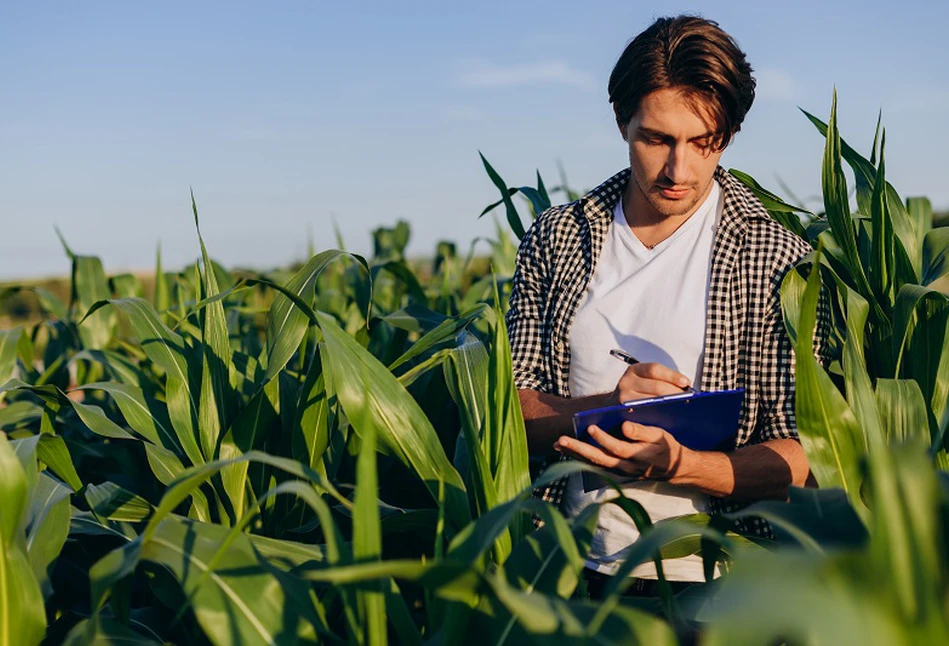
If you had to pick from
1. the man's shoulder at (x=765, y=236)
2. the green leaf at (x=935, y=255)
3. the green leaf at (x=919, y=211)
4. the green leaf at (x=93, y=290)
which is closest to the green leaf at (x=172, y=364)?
the man's shoulder at (x=765, y=236)

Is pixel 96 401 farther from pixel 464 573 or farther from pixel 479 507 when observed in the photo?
pixel 464 573

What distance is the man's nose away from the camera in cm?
161

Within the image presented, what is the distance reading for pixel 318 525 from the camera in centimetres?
168

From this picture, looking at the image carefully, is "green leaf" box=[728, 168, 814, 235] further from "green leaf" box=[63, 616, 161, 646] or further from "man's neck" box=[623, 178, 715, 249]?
"green leaf" box=[63, 616, 161, 646]

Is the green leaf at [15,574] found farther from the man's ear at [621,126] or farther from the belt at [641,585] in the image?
the man's ear at [621,126]

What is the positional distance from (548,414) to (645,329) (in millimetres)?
226

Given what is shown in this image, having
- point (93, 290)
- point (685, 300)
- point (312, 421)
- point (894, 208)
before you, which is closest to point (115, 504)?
point (312, 421)

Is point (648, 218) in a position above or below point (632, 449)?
above

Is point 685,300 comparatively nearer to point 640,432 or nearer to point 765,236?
point 765,236

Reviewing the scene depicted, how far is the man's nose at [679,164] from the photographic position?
1605mm

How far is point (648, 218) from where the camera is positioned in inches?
70.4

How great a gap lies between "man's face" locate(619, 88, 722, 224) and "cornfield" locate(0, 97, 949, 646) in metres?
0.23

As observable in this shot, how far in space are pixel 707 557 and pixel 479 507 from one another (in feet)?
1.00

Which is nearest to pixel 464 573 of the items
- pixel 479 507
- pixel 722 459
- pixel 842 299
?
pixel 479 507
